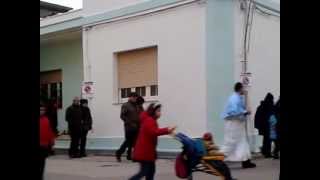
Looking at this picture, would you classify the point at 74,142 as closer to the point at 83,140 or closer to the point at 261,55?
the point at 83,140

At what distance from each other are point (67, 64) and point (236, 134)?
1079 centimetres

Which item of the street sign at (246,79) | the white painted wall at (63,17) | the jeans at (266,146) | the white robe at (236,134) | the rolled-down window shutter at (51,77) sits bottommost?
the jeans at (266,146)

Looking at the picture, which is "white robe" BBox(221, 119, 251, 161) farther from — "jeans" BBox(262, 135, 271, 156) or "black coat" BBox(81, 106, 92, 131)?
"black coat" BBox(81, 106, 92, 131)

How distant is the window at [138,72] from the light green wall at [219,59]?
6.81 feet

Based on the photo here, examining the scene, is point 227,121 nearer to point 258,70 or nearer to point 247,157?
point 247,157

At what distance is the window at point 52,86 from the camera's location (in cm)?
2241

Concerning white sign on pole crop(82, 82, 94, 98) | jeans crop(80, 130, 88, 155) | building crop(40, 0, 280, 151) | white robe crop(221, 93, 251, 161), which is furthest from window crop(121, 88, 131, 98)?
white robe crop(221, 93, 251, 161)

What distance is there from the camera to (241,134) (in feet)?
40.7

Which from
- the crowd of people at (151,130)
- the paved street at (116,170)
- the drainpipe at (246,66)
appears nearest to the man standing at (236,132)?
the crowd of people at (151,130)

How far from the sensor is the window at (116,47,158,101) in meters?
16.7

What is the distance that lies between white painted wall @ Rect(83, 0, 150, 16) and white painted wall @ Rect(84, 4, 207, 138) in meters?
0.50

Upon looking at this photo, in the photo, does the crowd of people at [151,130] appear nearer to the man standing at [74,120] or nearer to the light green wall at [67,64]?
the man standing at [74,120]
